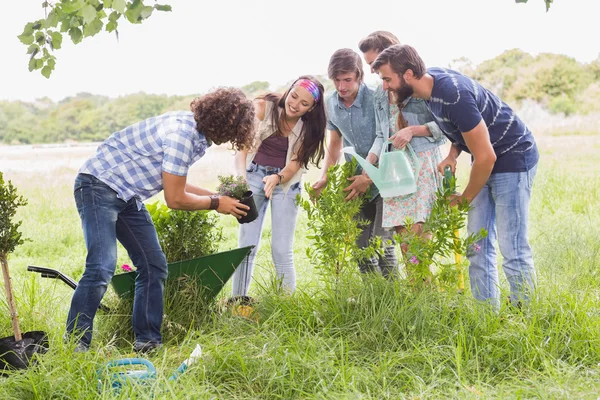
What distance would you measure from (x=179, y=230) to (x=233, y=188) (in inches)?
24.5

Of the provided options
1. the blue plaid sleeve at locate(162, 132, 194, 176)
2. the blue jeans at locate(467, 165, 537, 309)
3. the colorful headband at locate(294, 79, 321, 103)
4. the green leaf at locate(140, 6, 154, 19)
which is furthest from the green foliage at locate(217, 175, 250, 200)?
the blue jeans at locate(467, 165, 537, 309)

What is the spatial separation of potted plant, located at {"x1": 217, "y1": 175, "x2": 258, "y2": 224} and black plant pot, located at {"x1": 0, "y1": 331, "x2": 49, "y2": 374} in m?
1.17

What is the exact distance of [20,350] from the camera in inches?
118

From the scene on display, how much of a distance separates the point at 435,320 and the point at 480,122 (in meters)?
1.00

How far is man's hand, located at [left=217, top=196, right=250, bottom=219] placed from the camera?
337 cm

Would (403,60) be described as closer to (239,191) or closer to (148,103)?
(239,191)

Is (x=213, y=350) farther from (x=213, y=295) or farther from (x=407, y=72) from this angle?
(x=407, y=72)

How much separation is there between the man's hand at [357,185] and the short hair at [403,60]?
0.70 meters

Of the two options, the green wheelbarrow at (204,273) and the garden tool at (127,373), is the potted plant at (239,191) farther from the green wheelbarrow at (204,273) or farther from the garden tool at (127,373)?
the garden tool at (127,373)

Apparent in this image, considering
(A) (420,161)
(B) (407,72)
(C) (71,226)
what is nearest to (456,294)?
(A) (420,161)

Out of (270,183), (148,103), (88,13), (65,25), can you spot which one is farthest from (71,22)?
(148,103)

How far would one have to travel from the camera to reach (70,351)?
114 inches

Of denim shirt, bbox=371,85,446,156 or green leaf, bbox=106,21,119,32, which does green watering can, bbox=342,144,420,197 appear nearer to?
denim shirt, bbox=371,85,446,156

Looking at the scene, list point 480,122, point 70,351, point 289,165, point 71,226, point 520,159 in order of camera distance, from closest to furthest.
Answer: point 70,351 < point 480,122 < point 520,159 < point 289,165 < point 71,226
